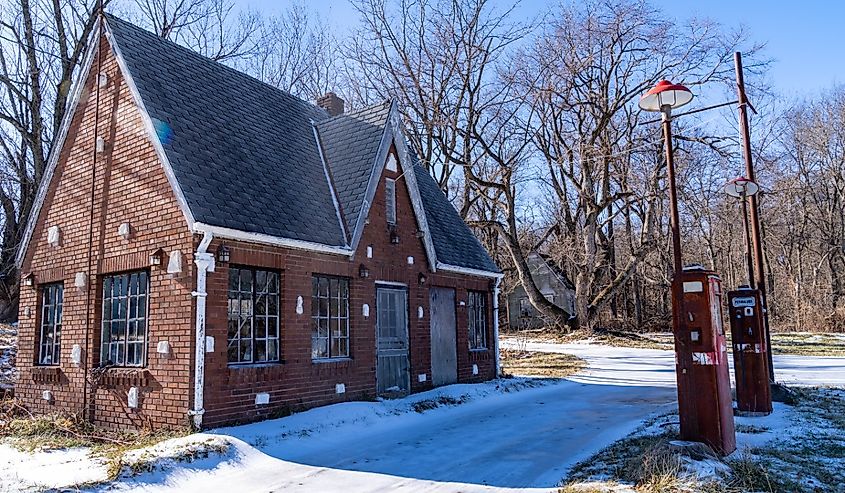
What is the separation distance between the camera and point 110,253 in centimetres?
1010

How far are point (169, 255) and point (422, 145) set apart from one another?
861 inches

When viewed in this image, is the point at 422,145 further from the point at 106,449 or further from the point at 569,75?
the point at 106,449

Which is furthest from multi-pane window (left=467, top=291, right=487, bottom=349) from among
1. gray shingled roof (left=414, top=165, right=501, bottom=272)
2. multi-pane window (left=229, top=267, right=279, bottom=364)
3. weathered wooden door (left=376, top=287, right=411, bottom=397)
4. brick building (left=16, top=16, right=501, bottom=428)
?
multi-pane window (left=229, top=267, right=279, bottom=364)

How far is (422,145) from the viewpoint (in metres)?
30.2

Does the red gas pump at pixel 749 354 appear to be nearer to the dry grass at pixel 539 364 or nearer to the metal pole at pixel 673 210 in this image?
the metal pole at pixel 673 210

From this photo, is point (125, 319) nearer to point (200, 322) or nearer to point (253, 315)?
point (200, 322)

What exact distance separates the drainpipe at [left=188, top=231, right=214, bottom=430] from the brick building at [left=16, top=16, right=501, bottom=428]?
27mm

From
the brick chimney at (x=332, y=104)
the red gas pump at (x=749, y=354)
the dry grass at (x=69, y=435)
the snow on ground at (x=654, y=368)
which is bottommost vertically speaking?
the snow on ground at (x=654, y=368)

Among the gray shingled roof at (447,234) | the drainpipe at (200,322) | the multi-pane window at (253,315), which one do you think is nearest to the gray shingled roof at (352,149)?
the multi-pane window at (253,315)

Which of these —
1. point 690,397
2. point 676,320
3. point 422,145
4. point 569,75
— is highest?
point 569,75

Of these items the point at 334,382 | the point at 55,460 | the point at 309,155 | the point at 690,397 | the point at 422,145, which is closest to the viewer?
the point at 690,397

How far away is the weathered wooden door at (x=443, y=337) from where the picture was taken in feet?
44.9

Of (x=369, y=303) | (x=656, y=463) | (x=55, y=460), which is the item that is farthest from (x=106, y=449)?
(x=656, y=463)

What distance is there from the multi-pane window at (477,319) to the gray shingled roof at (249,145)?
1.19 metres
